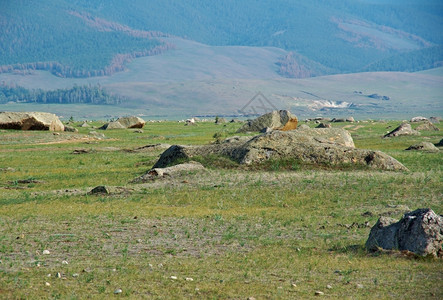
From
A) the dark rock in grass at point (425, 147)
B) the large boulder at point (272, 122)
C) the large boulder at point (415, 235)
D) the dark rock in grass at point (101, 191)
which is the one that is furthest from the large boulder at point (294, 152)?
the large boulder at point (272, 122)

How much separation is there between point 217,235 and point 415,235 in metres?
5.81

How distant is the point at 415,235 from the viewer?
15461mm

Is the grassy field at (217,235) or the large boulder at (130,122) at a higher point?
the large boulder at (130,122)

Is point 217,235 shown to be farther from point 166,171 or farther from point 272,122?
point 272,122

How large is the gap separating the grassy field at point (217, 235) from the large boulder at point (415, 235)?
1.14 ft

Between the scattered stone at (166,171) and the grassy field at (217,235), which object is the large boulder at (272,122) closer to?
the grassy field at (217,235)

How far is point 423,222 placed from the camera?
50.1 ft

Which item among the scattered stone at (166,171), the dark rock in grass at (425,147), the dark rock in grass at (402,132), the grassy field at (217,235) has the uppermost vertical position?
the dark rock in grass at (402,132)

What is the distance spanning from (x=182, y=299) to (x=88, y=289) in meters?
2.04

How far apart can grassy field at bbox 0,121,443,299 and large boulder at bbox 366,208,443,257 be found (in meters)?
0.35

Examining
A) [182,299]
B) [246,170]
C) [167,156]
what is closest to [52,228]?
[182,299]

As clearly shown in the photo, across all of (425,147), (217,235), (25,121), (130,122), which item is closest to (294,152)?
(217,235)

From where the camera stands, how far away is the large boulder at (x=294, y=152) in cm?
3247

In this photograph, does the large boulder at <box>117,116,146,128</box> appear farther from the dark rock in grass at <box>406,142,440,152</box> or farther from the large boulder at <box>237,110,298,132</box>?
the dark rock in grass at <box>406,142,440,152</box>
